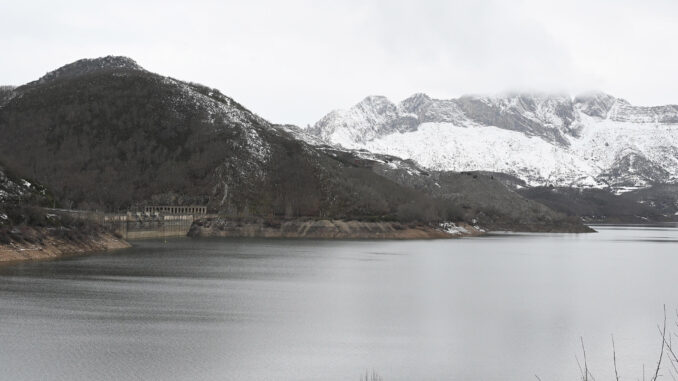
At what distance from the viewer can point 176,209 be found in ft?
577

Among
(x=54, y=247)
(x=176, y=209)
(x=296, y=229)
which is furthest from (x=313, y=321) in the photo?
(x=176, y=209)

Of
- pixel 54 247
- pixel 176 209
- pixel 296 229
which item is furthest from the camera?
pixel 176 209

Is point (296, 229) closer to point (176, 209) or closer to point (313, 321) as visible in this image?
point (176, 209)

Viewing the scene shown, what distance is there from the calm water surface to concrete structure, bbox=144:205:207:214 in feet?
310

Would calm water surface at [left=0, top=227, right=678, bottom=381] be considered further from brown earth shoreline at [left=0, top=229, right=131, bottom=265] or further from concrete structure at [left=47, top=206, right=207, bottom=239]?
concrete structure at [left=47, top=206, right=207, bottom=239]

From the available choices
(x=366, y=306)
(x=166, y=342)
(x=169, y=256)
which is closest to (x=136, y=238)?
(x=169, y=256)

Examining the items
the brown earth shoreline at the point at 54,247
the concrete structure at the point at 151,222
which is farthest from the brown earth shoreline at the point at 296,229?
the brown earth shoreline at the point at 54,247

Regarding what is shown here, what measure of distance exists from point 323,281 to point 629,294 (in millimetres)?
26346

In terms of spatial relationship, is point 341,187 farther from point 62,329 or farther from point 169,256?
point 62,329

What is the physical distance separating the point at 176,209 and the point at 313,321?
13854 centimetres

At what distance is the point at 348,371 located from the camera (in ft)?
98.8

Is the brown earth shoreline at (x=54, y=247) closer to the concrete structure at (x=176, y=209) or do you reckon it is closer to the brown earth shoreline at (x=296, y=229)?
the brown earth shoreline at (x=296, y=229)

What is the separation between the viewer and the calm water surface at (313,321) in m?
30.6

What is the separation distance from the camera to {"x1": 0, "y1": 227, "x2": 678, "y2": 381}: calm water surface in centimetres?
3064
